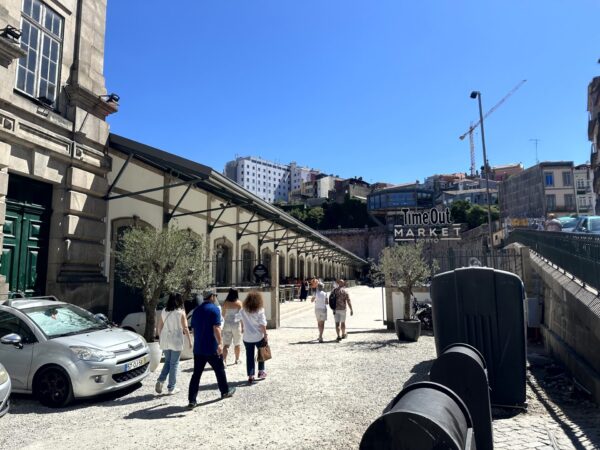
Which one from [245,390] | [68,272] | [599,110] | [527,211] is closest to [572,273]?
[245,390]

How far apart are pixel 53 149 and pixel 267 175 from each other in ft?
549

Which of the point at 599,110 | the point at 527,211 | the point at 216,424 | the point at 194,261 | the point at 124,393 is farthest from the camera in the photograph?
the point at 527,211

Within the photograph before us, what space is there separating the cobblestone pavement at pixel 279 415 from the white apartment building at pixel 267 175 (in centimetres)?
15675

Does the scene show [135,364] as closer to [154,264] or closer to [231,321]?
[231,321]

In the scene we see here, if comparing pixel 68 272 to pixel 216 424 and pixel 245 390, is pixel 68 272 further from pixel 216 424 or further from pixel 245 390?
pixel 216 424

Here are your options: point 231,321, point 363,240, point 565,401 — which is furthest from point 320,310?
point 363,240

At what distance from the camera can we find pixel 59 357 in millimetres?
6250

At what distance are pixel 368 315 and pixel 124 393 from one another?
1361 cm

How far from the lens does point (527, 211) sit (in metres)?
77.5

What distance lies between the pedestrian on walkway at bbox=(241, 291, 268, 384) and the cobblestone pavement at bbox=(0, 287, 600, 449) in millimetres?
290

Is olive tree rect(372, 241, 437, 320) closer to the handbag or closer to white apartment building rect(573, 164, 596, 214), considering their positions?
the handbag

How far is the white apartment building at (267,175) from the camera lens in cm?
16826

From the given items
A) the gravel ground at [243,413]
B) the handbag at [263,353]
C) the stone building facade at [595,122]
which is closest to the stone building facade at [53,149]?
the gravel ground at [243,413]

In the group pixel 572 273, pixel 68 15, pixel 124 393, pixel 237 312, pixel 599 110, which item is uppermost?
pixel 599 110
